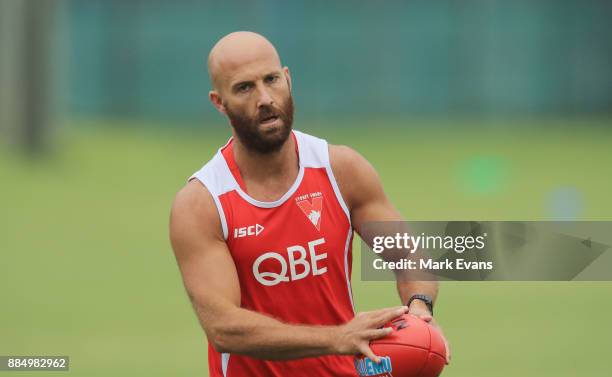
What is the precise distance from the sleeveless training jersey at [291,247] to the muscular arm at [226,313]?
12 centimetres

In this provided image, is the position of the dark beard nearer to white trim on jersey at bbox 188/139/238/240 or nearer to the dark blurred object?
white trim on jersey at bbox 188/139/238/240

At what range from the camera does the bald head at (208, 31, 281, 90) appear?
755 cm

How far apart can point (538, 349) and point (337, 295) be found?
24.5 feet

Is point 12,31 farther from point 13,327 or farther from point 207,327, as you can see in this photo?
point 207,327

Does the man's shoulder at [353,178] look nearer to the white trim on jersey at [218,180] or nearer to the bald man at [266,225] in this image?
the bald man at [266,225]

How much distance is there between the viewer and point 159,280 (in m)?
19.2

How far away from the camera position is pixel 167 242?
2175 centimetres

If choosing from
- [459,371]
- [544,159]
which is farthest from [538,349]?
[544,159]

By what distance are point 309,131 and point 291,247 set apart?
27.8 m

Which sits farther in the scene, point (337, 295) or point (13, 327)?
point (13, 327)

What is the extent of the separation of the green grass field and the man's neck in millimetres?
6142

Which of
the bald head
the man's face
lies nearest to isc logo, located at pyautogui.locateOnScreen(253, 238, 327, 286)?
the man's face

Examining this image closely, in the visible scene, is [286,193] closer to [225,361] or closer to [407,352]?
[225,361]

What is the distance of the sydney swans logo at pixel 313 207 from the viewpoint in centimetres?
782
